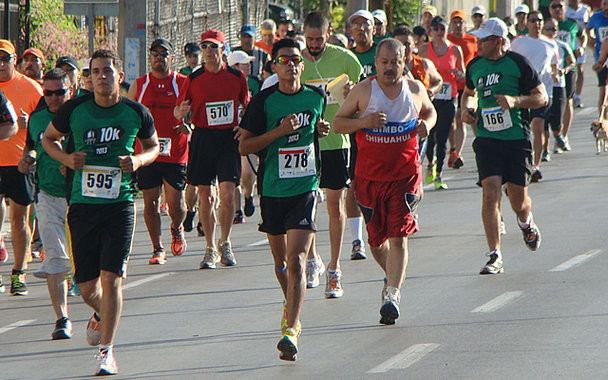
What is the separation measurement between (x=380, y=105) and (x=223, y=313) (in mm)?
2123

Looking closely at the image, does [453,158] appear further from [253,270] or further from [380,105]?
[380,105]

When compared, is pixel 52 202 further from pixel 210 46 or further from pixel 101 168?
pixel 210 46

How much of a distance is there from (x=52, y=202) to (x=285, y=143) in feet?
7.18

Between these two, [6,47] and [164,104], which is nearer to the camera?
[6,47]

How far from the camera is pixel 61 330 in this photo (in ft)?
30.3

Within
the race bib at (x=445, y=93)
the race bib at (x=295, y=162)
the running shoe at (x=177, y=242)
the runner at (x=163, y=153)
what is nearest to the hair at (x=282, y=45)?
the race bib at (x=295, y=162)

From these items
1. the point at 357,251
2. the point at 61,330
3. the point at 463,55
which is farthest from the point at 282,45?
the point at 463,55

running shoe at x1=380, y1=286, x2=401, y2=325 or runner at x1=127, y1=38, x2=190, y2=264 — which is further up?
runner at x1=127, y1=38, x2=190, y2=264

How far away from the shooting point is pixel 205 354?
8.53m

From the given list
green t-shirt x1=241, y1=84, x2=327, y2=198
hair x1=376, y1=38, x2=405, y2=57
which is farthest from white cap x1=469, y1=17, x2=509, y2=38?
green t-shirt x1=241, y1=84, x2=327, y2=198

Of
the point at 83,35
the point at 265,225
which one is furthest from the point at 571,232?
the point at 83,35

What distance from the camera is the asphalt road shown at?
8.05 m

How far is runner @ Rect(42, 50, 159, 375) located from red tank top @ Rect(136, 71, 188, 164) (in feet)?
15.0

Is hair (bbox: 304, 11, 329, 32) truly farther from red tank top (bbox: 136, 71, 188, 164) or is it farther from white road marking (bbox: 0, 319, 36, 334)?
white road marking (bbox: 0, 319, 36, 334)
